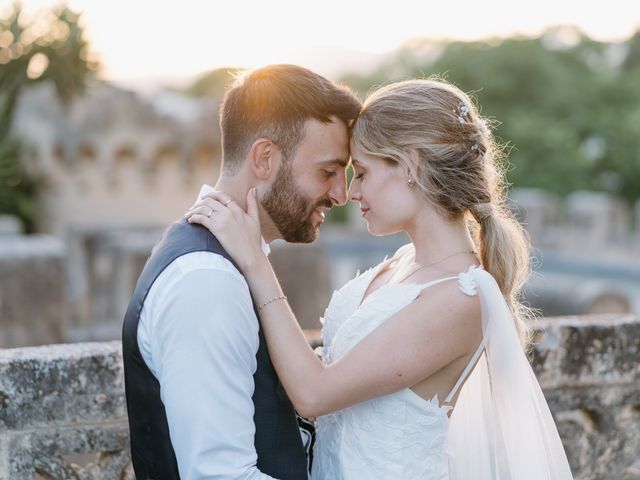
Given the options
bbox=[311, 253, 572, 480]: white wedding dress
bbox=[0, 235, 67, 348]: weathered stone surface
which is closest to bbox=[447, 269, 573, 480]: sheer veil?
bbox=[311, 253, 572, 480]: white wedding dress

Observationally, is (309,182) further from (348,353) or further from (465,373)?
(465,373)

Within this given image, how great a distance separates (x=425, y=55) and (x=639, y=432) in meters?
34.6

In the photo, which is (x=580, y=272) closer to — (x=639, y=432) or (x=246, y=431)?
(x=639, y=432)

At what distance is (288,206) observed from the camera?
2342 millimetres

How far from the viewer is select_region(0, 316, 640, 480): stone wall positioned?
254cm

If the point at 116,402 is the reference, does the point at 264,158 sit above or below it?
above

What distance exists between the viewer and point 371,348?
7.27 ft

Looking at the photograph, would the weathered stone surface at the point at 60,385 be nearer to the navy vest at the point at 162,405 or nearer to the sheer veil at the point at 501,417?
the navy vest at the point at 162,405

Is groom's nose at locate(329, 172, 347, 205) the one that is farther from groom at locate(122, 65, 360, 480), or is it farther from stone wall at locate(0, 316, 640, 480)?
stone wall at locate(0, 316, 640, 480)

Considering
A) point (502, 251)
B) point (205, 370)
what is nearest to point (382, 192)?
point (502, 251)

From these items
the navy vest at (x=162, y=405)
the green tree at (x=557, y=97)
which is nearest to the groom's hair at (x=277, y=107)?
the navy vest at (x=162, y=405)

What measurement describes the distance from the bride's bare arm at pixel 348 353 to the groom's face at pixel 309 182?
0.13 metres

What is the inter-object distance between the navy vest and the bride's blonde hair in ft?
1.79

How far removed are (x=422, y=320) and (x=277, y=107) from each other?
→ 0.64 metres
